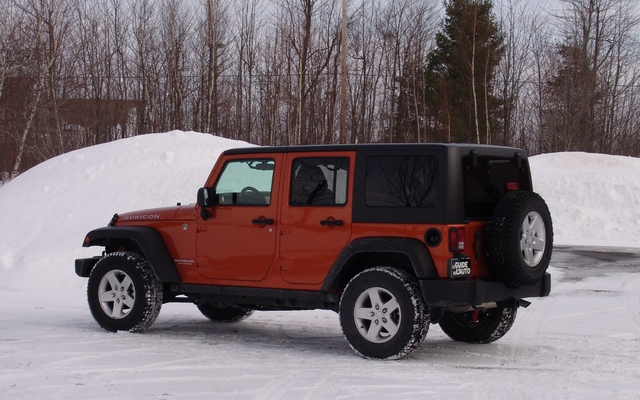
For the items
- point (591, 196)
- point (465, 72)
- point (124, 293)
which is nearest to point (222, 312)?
point (124, 293)

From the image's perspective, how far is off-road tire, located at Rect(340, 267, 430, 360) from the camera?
7.02 metres

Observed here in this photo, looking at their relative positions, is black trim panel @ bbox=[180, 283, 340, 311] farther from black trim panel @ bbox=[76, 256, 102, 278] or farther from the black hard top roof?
the black hard top roof

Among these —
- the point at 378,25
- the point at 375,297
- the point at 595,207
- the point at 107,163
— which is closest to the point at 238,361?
the point at 375,297

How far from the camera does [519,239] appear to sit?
23.1 ft

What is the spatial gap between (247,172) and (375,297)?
2.01m

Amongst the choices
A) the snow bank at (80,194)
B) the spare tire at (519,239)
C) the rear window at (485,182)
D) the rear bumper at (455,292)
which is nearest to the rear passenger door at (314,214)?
the rear bumper at (455,292)

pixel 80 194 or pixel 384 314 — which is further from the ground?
pixel 80 194

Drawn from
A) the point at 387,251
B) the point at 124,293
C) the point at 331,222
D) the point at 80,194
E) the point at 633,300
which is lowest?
the point at 633,300

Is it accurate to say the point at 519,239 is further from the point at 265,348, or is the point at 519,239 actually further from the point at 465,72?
the point at 465,72

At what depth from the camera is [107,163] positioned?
19953mm

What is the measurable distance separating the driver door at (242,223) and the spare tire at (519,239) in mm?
2154

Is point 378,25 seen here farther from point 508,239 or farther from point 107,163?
Answer: point 508,239

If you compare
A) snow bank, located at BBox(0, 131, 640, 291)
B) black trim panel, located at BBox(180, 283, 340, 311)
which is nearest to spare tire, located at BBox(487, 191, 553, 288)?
black trim panel, located at BBox(180, 283, 340, 311)

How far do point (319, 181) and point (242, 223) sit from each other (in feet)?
3.09
